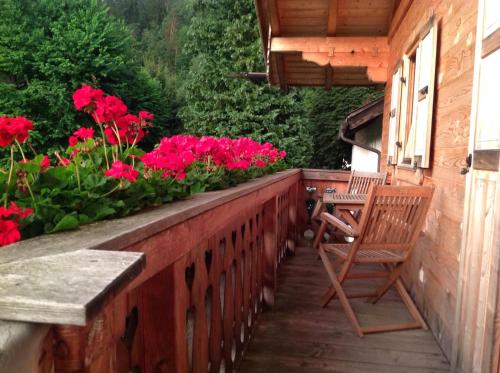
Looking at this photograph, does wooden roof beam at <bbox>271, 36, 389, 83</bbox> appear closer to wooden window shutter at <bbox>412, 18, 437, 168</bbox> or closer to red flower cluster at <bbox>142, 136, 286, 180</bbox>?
wooden window shutter at <bbox>412, 18, 437, 168</bbox>

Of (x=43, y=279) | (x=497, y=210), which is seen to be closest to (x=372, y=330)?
(x=497, y=210)

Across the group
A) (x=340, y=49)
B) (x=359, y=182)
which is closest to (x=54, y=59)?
(x=340, y=49)

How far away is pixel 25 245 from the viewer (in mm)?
740

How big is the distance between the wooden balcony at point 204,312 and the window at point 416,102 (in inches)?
39.5

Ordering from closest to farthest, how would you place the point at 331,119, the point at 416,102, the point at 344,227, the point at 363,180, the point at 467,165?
the point at 467,165 < the point at 344,227 < the point at 416,102 < the point at 363,180 < the point at 331,119

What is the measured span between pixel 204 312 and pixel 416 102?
2487mm

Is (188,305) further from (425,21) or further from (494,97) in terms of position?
(425,21)

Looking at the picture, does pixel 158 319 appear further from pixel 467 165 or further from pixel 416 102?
pixel 416 102

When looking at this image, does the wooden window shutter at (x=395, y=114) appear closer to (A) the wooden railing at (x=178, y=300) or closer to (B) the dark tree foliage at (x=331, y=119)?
(A) the wooden railing at (x=178, y=300)

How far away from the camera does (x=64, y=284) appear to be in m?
0.52

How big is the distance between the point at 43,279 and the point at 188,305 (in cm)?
77

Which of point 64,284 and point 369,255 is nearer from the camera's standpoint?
point 64,284

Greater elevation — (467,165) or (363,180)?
(467,165)

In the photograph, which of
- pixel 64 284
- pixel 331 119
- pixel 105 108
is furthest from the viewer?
pixel 331 119
